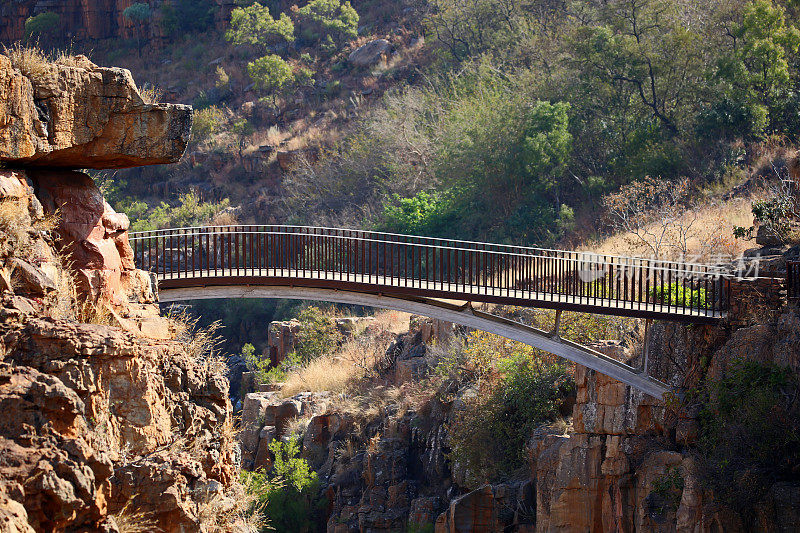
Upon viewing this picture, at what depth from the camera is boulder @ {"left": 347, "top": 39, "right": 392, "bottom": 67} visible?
58.9 metres

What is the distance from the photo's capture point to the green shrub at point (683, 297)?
18125mm

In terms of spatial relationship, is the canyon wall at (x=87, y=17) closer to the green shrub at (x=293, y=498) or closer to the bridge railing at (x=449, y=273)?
the green shrub at (x=293, y=498)

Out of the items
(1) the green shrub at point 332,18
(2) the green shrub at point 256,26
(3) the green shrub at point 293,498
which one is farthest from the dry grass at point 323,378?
(1) the green shrub at point 332,18

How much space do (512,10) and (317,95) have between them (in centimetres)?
1343

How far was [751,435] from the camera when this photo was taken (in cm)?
1573

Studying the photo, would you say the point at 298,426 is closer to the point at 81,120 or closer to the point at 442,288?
the point at 442,288

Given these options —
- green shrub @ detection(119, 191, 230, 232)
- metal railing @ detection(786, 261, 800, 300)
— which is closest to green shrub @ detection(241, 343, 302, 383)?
green shrub @ detection(119, 191, 230, 232)

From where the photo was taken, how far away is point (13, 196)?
386 inches

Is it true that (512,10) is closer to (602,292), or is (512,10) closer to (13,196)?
(602,292)

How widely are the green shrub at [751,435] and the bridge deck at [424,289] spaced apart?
1.62m

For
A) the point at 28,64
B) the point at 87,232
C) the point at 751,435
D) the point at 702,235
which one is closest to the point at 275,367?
the point at 702,235

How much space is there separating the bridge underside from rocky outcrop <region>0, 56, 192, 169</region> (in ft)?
17.8

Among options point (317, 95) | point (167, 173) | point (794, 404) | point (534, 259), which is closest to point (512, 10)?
point (317, 95)

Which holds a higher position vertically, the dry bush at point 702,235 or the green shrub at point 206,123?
the green shrub at point 206,123
